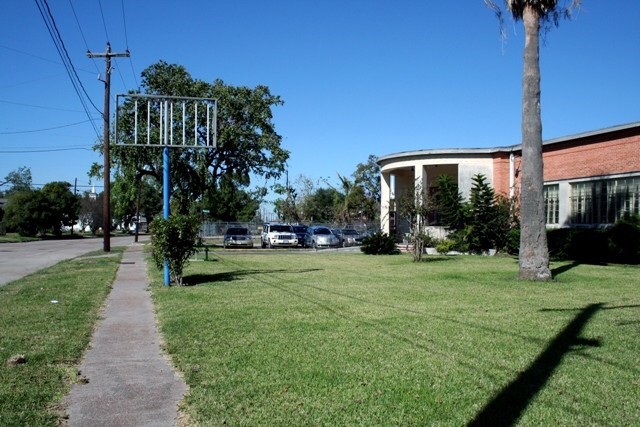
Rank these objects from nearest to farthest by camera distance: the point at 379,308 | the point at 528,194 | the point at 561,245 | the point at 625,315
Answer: the point at 625,315
the point at 379,308
the point at 528,194
the point at 561,245

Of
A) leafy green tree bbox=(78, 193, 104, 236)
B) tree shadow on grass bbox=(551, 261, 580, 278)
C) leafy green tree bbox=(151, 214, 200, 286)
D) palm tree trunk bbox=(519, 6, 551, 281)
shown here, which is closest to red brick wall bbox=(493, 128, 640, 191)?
tree shadow on grass bbox=(551, 261, 580, 278)

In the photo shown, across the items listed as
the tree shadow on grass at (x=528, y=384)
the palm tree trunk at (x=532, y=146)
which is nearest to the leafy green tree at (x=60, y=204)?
the palm tree trunk at (x=532, y=146)

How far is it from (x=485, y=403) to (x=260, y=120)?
33929 mm

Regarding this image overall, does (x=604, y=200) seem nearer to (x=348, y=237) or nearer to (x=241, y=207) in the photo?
(x=348, y=237)

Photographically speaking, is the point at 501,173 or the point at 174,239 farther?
the point at 501,173

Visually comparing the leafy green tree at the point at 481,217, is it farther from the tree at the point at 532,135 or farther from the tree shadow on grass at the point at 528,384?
the tree shadow on grass at the point at 528,384

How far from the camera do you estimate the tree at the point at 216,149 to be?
36.2m

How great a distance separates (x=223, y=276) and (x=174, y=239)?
325cm

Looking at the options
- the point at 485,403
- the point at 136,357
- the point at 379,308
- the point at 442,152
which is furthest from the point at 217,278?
the point at 442,152

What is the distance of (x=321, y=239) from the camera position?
138ft

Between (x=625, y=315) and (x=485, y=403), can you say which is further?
(x=625, y=315)

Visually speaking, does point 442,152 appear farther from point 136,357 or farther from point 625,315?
point 136,357

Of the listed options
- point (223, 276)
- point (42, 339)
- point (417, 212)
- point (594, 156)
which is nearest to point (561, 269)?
point (417, 212)

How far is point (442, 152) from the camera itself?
33250 mm
